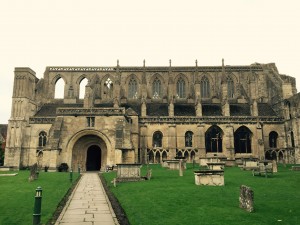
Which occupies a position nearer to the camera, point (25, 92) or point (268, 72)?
point (25, 92)

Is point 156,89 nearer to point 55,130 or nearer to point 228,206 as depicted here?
point 55,130

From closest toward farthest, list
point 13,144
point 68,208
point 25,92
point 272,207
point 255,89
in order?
1. point 272,207
2. point 68,208
3. point 13,144
4. point 25,92
5. point 255,89

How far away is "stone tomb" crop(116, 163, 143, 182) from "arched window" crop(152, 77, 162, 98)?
28.0 metres

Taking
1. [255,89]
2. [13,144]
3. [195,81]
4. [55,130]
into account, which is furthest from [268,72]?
[13,144]

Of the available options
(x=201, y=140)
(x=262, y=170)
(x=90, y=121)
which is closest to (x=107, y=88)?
(x=90, y=121)

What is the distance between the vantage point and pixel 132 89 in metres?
46.4

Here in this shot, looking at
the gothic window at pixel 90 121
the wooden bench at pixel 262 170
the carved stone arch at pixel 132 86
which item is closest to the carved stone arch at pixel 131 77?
the carved stone arch at pixel 132 86

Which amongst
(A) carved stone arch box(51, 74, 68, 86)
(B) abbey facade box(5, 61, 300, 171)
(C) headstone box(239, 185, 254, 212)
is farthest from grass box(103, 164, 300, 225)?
(A) carved stone arch box(51, 74, 68, 86)

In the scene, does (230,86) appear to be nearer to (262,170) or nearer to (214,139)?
(214,139)

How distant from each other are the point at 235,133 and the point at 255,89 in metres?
9.35

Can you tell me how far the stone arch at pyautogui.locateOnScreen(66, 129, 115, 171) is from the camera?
30.8m

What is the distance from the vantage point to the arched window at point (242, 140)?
130 ft

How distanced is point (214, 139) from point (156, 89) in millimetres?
13410

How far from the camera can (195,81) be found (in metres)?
42.8
